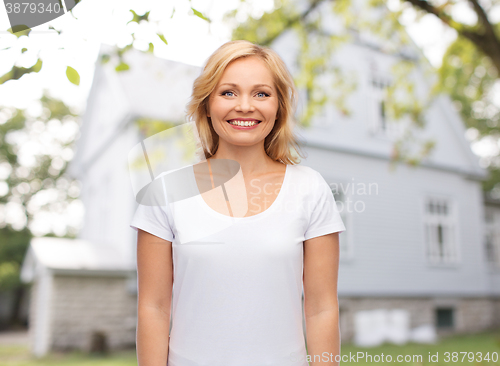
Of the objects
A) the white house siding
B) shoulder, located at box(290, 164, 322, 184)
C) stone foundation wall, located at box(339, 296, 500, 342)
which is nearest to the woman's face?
shoulder, located at box(290, 164, 322, 184)

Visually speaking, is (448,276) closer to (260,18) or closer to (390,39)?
(390,39)

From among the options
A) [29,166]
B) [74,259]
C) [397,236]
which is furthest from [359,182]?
[29,166]

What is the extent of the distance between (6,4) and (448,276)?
42.3 ft

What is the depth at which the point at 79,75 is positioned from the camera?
2059mm

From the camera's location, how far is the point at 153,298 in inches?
51.6

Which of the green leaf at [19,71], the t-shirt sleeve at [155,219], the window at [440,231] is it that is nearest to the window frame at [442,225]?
the window at [440,231]

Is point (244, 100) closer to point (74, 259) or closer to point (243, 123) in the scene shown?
point (243, 123)

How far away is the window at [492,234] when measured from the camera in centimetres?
1565

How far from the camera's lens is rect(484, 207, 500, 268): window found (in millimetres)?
15647

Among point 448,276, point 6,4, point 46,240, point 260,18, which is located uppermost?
point 260,18

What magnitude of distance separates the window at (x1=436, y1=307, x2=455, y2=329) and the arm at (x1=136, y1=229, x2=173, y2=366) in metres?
13.0

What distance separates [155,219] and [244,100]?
0.41m

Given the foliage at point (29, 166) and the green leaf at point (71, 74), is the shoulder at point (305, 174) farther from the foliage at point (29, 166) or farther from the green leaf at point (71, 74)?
the foliage at point (29, 166)

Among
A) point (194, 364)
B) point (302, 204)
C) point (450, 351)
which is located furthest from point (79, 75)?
point (450, 351)
